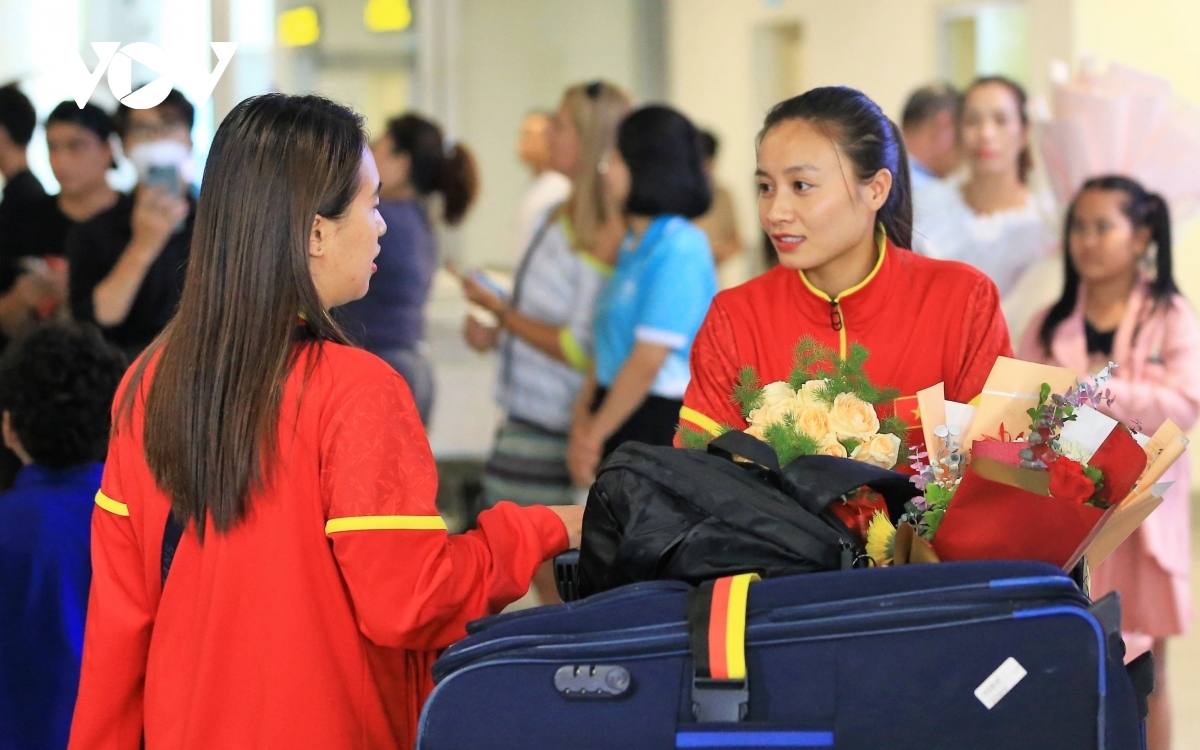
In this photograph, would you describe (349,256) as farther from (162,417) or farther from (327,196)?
(162,417)

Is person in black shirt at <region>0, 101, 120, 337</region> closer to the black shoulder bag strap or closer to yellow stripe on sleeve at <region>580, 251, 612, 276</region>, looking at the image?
yellow stripe on sleeve at <region>580, 251, 612, 276</region>

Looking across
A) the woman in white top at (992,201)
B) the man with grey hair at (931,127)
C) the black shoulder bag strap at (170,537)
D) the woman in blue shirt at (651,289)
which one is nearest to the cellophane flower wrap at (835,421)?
the black shoulder bag strap at (170,537)

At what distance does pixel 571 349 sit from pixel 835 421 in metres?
2.10

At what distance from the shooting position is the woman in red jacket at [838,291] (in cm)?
175

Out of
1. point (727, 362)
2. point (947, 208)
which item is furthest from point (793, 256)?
point (947, 208)

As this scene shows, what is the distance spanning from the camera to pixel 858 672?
117 cm

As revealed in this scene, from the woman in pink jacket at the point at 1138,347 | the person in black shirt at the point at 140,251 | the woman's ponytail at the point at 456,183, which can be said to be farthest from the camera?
the woman's ponytail at the point at 456,183

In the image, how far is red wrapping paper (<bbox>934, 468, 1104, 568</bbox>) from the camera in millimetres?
1198

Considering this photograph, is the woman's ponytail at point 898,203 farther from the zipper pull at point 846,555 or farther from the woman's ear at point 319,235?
the woman's ear at point 319,235

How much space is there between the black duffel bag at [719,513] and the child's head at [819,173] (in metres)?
0.49

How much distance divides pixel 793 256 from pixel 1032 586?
76 cm

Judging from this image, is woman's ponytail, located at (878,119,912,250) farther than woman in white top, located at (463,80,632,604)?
No

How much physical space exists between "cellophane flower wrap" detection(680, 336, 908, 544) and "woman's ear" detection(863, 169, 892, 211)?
407 millimetres

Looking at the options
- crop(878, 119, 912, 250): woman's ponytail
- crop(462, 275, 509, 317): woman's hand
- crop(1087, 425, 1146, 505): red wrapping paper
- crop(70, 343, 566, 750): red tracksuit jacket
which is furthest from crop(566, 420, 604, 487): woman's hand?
crop(1087, 425, 1146, 505): red wrapping paper
